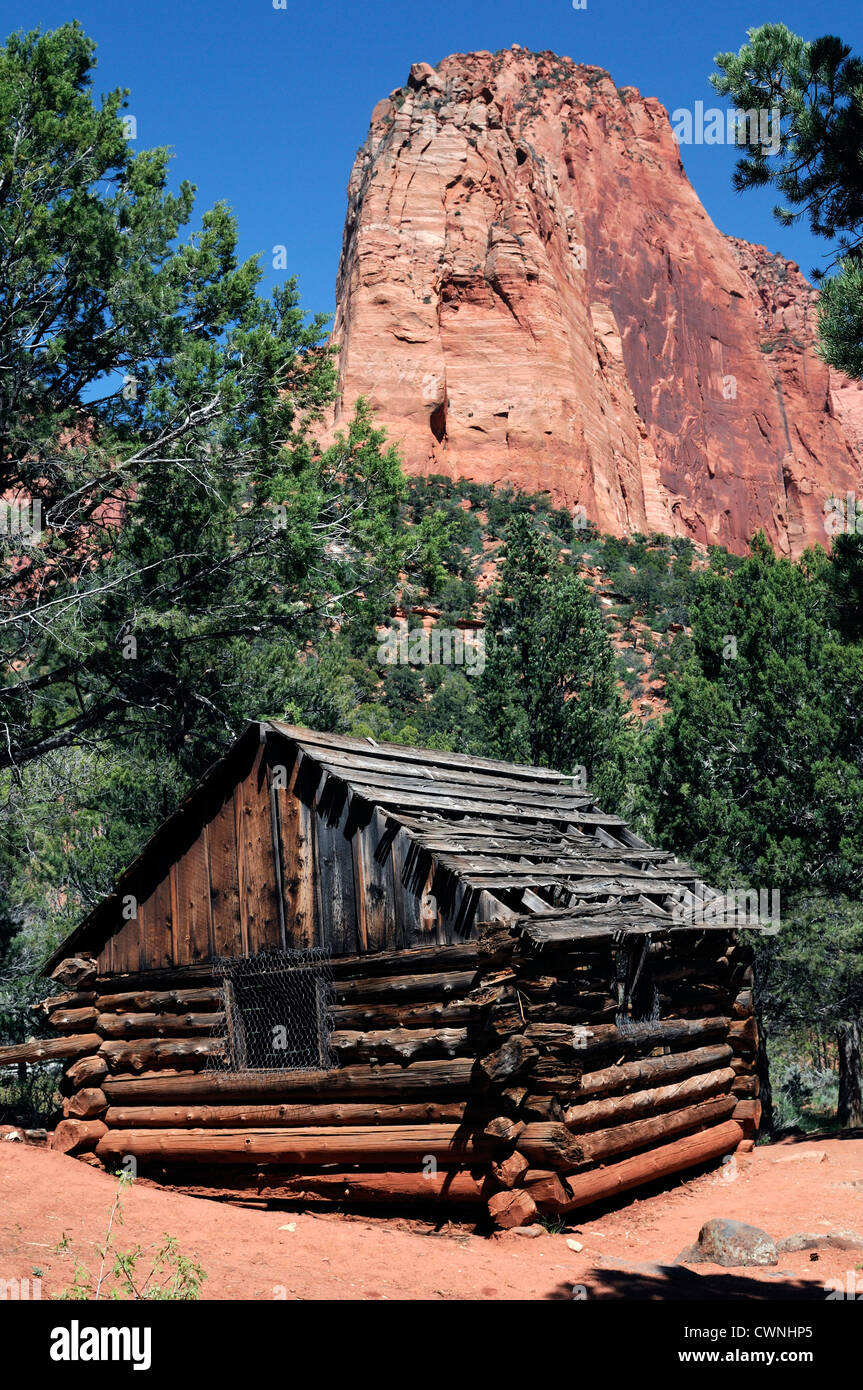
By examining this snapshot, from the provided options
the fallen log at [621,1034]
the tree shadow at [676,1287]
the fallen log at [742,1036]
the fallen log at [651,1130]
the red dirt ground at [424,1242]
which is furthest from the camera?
the fallen log at [742,1036]

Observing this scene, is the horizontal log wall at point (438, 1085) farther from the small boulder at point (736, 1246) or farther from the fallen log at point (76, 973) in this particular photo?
the small boulder at point (736, 1246)

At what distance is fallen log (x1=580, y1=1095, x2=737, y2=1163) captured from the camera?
8.99 metres

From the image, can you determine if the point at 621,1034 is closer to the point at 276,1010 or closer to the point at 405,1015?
the point at 405,1015

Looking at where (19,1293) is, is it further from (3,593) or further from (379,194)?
(379,194)

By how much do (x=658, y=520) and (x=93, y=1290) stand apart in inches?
3510

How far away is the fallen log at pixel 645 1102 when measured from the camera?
A: 29.1 feet

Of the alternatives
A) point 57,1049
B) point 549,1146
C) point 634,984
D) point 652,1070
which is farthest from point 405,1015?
point 57,1049

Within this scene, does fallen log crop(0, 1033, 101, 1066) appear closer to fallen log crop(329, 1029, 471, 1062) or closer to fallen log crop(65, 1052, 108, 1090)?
fallen log crop(65, 1052, 108, 1090)

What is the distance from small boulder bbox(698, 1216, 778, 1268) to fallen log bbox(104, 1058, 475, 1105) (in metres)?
2.03

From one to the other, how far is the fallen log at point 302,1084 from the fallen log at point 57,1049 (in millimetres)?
459

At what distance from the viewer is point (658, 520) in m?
90.4

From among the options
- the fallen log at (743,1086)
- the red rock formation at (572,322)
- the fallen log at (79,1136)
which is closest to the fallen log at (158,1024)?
the fallen log at (79,1136)

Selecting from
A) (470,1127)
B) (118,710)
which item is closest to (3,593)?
(118,710)

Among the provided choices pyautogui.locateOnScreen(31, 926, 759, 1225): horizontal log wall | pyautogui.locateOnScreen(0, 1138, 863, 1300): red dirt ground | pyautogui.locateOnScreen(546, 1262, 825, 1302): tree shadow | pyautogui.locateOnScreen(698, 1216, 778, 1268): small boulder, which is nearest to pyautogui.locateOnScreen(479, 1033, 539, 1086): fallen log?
pyautogui.locateOnScreen(31, 926, 759, 1225): horizontal log wall
